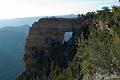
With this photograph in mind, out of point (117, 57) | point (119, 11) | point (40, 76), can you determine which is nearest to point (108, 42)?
point (117, 57)

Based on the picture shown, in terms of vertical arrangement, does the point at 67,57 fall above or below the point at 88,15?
below

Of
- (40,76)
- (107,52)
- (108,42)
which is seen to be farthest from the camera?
(40,76)

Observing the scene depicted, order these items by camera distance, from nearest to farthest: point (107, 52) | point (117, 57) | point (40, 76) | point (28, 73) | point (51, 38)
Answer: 1. point (117, 57)
2. point (107, 52)
3. point (40, 76)
4. point (28, 73)
5. point (51, 38)

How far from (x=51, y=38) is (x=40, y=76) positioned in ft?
44.1

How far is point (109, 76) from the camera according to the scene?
26.4m

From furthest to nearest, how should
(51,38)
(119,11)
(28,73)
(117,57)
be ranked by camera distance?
(51,38) < (28,73) < (119,11) < (117,57)

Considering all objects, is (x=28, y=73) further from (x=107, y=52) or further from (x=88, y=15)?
(x=107, y=52)

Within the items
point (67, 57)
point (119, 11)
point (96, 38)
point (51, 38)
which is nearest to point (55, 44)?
point (51, 38)

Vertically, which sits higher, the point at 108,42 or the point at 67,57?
the point at 108,42

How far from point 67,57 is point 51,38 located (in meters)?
9.38

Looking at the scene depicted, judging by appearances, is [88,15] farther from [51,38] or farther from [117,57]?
[117,57]

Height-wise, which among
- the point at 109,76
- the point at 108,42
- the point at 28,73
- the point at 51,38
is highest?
the point at 108,42

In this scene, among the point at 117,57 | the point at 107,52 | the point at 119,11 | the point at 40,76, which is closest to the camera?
the point at 117,57

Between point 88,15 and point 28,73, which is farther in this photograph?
point 88,15
